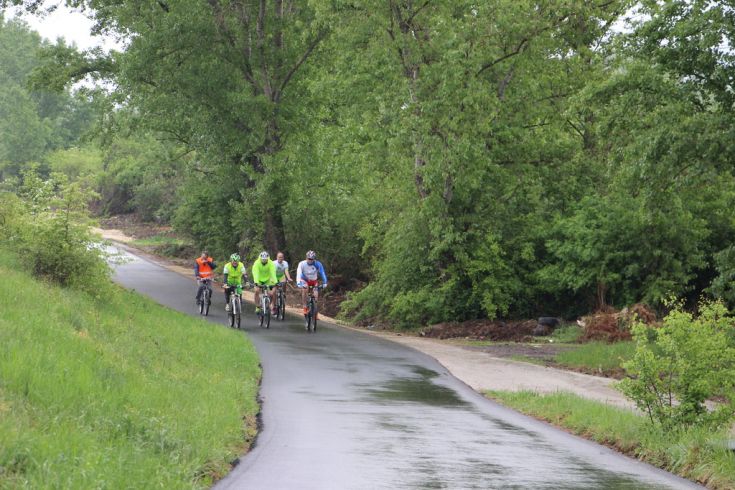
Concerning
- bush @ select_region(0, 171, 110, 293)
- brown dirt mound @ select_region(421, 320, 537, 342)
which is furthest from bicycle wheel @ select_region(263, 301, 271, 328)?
bush @ select_region(0, 171, 110, 293)

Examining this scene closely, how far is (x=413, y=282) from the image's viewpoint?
3462cm

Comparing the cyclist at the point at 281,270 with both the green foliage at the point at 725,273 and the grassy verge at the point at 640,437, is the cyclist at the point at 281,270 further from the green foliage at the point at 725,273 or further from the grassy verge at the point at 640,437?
the grassy verge at the point at 640,437

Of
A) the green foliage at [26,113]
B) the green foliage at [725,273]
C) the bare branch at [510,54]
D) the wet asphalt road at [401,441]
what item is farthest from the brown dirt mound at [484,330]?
the green foliage at [26,113]

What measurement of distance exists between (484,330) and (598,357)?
8.41 m

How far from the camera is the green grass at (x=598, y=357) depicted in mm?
22812

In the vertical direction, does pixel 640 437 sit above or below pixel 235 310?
below

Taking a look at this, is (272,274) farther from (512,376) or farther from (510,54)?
(510,54)

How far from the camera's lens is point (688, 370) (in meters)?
12.6

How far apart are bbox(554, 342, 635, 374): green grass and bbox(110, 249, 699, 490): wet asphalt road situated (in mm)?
3743

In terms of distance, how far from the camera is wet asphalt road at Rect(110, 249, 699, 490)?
32.2 ft

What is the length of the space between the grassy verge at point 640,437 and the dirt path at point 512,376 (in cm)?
139

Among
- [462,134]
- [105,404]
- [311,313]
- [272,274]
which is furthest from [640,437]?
[462,134]

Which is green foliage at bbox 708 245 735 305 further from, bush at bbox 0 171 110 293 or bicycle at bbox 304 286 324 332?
bush at bbox 0 171 110 293

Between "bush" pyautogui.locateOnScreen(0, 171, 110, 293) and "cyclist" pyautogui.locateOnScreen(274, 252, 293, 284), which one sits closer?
"bush" pyautogui.locateOnScreen(0, 171, 110, 293)
